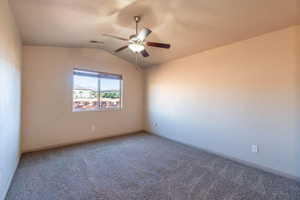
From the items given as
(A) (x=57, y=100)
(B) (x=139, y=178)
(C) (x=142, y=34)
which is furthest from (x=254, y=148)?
(A) (x=57, y=100)

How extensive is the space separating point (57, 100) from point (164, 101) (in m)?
2.83

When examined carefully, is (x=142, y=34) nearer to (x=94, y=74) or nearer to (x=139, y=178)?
(x=139, y=178)

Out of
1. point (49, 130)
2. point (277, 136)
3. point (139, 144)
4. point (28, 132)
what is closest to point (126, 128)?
point (139, 144)

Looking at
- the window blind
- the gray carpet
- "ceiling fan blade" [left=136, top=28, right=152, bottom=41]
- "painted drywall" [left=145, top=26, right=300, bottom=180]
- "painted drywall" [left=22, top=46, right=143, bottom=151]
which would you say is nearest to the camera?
the gray carpet

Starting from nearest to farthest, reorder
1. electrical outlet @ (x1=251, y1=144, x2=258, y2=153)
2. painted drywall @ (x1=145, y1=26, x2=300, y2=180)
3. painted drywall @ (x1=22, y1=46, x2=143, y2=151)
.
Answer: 1. painted drywall @ (x1=145, y1=26, x2=300, y2=180)
2. electrical outlet @ (x1=251, y1=144, x2=258, y2=153)
3. painted drywall @ (x1=22, y1=46, x2=143, y2=151)

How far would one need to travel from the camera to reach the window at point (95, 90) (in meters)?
3.92

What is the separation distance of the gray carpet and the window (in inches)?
51.8

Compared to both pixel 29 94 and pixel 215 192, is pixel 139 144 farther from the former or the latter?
pixel 29 94

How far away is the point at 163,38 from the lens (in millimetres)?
3033

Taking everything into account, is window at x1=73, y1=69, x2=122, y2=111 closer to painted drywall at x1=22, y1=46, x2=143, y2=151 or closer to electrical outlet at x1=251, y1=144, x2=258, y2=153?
painted drywall at x1=22, y1=46, x2=143, y2=151

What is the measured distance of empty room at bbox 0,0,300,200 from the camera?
1.99m

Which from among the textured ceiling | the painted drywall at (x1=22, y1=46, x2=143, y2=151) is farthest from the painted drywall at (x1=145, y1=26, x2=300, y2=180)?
the painted drywall at (x1=22, y1=46, x2=143, y2=151)

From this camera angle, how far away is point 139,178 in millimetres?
2277

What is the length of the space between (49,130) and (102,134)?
1316 millimetres
